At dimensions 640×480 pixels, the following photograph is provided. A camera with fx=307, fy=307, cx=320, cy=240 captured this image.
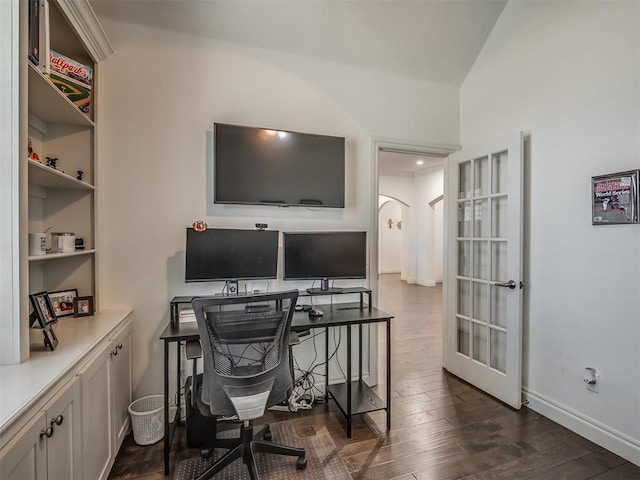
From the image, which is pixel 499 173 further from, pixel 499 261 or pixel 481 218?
pixel 499 261

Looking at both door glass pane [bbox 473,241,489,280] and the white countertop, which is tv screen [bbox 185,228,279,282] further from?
door glass pane [bbox 473,241,489,280]

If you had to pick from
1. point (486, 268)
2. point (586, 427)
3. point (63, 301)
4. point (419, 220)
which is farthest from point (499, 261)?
point (419, 220)

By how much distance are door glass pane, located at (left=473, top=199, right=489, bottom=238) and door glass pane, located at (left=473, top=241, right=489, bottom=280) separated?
0.09 metres

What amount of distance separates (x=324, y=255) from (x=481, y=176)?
167 centimetres

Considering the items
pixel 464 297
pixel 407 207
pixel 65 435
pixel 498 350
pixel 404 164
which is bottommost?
pixel 498 350

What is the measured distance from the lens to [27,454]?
1006 mm

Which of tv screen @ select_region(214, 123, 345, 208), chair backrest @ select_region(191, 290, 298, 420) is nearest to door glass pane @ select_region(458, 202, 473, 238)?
tv screen @ select_region(214, 123, 345, 208)

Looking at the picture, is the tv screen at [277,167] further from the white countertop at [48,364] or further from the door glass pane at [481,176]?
the door glass pane at [481,176]

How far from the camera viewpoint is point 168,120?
2.33 metres

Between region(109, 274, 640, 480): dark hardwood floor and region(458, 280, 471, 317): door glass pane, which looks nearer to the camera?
region(109, 274, 640, 480): dark hardwood floor

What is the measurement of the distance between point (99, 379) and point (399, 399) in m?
2.20

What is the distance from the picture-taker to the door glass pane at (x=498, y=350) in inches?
104

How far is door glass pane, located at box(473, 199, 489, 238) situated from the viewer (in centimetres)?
277

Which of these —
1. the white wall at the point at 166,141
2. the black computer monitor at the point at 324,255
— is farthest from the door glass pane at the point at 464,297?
the white wall at the point at 166,141
